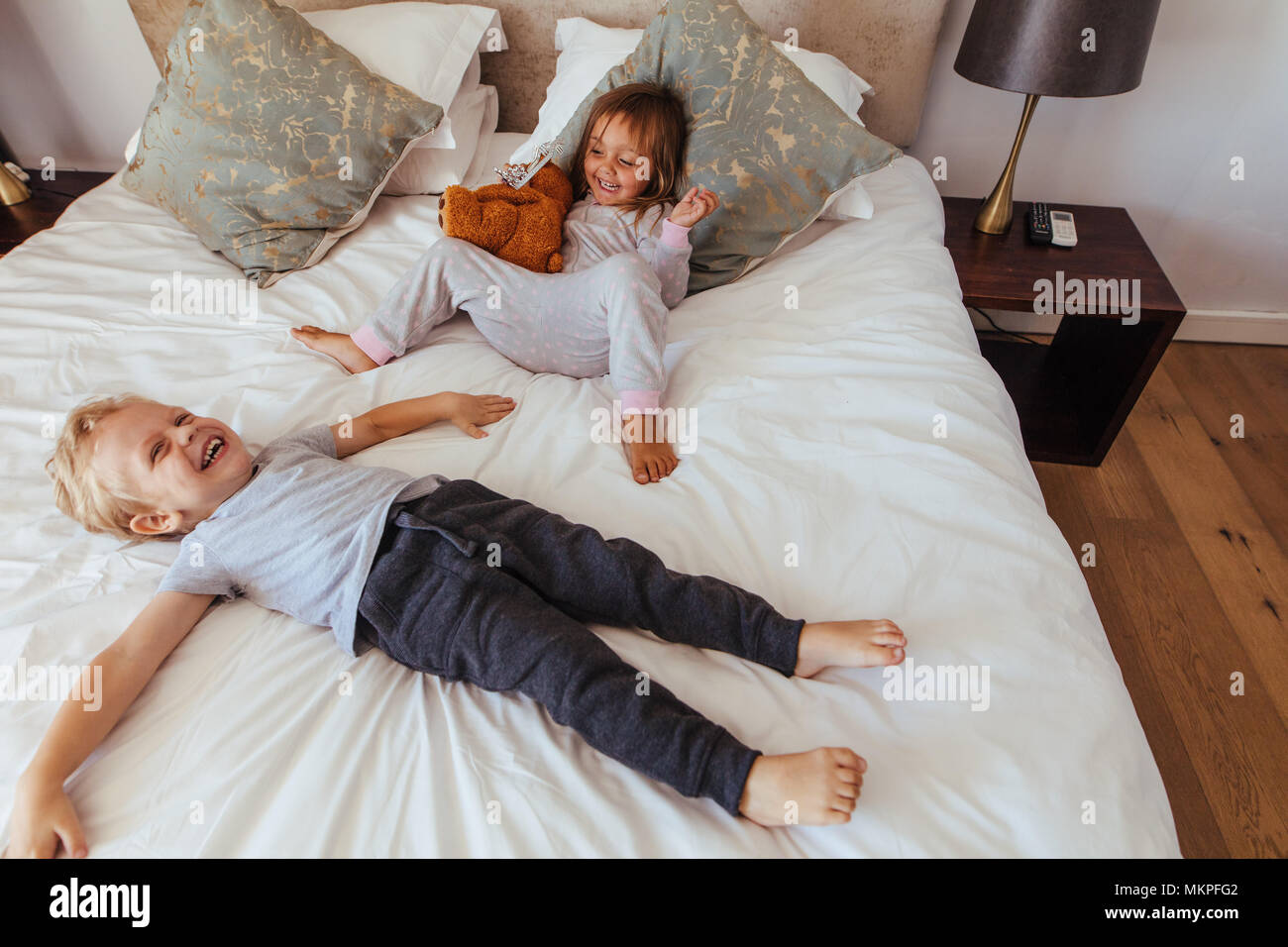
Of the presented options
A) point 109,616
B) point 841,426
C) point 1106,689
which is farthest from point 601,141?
point 1106,689

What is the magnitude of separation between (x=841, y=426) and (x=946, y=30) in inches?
A: 49.8

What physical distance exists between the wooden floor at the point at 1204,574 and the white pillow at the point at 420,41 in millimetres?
1666

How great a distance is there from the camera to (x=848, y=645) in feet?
2.67

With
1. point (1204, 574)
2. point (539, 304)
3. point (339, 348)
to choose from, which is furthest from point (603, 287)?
point (1204, 574)

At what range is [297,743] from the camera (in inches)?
30.2

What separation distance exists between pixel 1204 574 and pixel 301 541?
1.76 meters

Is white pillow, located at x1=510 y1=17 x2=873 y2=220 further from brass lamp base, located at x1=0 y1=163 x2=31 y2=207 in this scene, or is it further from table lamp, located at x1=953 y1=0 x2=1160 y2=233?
brass lamp base, located at x1=0 y1=163 x2=31 y2=207

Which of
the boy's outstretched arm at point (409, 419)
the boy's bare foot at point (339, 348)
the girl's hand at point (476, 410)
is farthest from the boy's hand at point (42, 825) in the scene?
the boy's bare foot at point (339, 348)

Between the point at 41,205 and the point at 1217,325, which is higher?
the point at 1217,325

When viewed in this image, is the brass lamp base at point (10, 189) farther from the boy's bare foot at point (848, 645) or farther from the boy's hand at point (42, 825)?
the boy's bare foot at point (848, 645)

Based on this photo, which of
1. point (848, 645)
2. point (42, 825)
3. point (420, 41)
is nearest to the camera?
point (42, 825)

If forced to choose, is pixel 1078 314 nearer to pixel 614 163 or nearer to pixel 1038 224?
pixel 1038 224

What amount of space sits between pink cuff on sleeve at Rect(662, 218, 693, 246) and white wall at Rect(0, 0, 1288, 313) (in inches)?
38.5
